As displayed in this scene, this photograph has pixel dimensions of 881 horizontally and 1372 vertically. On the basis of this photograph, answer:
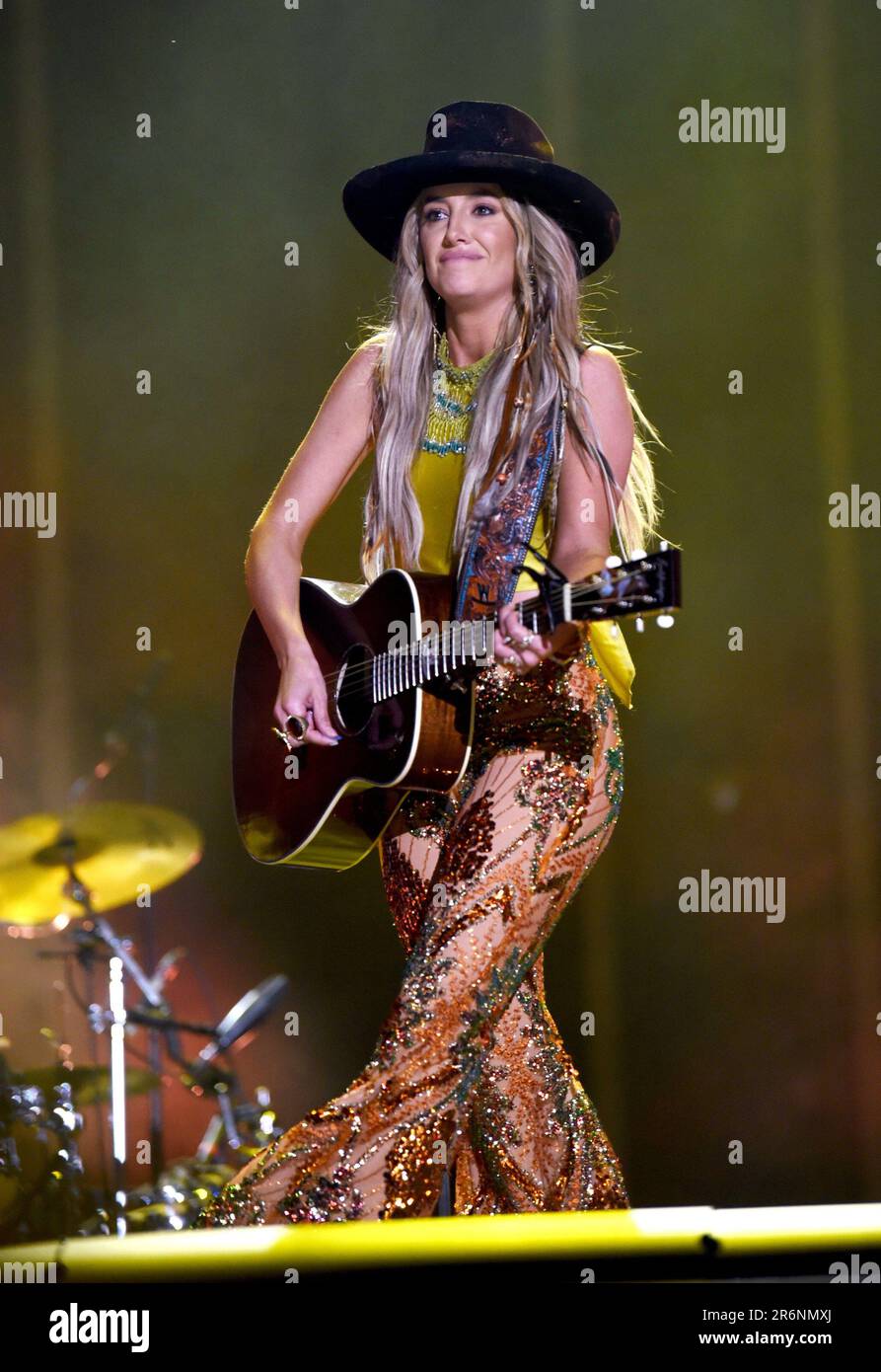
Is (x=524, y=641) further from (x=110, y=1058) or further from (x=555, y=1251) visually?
(x=110, y=1058)

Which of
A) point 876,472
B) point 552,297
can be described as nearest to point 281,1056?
point 876,472

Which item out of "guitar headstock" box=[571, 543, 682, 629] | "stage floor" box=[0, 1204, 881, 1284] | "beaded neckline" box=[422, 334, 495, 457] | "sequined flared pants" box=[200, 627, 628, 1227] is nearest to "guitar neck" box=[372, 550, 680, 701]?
"guitar headstock" box=[571, 543, 682, 629]

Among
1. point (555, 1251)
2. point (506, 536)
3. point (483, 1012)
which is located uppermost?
point (506, 536)

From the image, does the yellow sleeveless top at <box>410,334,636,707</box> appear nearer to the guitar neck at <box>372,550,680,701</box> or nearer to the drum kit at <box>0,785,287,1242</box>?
the guitar neck at <box>372,550,680,701</box>

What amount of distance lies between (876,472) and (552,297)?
2.27 meters

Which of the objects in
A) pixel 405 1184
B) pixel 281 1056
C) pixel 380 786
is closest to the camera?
pixel 405 1184

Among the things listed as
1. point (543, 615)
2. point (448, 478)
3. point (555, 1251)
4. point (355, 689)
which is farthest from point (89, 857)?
point (555, 1251)

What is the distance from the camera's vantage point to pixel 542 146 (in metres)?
3.12

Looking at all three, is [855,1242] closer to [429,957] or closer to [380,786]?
[429,957]

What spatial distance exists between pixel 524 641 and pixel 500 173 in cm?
110

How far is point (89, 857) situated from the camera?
459 centimetres

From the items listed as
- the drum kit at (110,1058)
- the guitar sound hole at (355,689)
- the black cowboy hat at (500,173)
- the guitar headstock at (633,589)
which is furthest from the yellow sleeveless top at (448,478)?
the drum kit at (110,1058)

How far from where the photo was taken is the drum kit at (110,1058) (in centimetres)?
408

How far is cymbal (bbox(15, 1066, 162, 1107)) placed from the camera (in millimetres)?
4199
